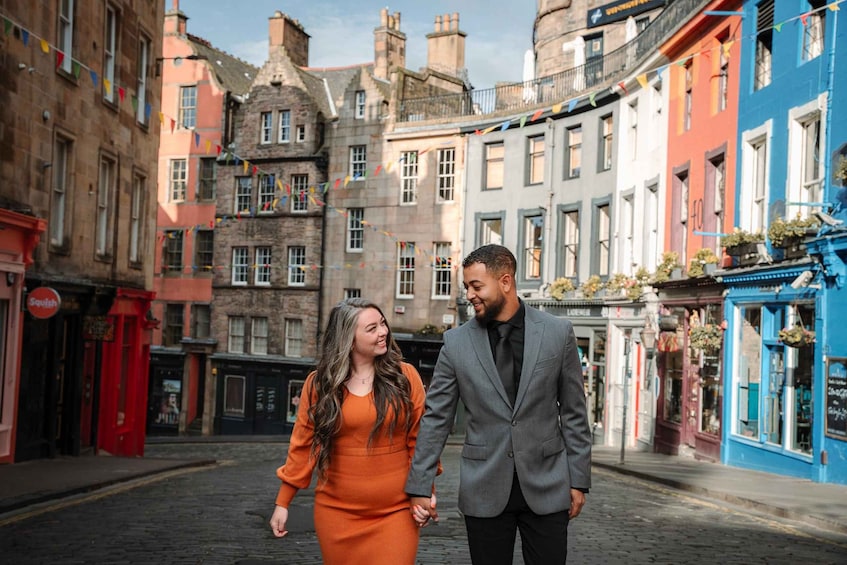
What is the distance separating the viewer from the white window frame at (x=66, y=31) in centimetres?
1797

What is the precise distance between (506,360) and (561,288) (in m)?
25.9

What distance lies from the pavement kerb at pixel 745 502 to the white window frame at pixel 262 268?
24593mm

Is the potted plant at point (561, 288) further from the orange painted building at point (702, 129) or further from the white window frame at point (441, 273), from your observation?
the white window frame at point (441, 273)

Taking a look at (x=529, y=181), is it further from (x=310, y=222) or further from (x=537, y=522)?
(x=537, y=522)

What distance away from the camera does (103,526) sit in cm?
1016

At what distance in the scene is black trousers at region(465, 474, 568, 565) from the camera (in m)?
4.80

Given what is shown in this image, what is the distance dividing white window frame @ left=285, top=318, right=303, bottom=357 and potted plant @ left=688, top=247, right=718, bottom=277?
21043 mm

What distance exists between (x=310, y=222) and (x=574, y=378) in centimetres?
3541

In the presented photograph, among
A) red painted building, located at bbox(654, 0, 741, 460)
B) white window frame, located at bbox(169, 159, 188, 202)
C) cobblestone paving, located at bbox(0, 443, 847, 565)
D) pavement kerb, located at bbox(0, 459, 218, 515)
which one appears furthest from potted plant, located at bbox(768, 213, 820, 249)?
white window frame, located at bbox(169, 159, 188, 202)

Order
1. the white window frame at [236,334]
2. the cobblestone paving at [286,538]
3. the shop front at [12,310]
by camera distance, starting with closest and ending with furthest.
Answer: the cobblestone paving at [286,538], the shop front at [12,310], the white window frame at [236,334]

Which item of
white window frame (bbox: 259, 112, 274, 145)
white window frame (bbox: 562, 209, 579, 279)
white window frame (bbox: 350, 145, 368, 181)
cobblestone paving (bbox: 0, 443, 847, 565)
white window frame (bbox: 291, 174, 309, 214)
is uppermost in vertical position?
white window frame (bbox: 259, 112, 274, 145)

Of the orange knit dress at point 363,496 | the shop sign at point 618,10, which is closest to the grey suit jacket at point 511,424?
the orange knit dress at point 363,496

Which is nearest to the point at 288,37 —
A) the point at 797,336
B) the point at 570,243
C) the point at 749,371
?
the point at 570,243

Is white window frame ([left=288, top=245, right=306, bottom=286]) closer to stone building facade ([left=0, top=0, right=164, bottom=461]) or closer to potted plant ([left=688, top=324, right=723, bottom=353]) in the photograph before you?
stone building facade ([left=0, top=0, right=164, bottom=461])
